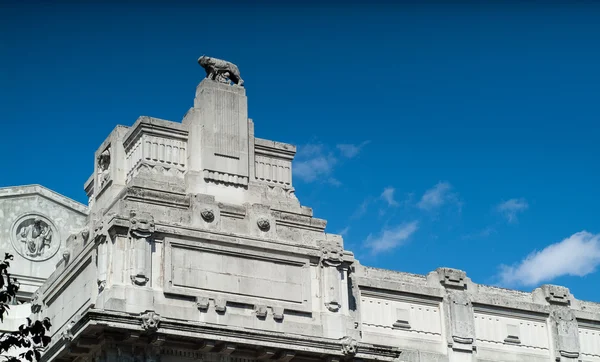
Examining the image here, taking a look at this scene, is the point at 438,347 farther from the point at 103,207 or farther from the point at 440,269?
the point at 103,207

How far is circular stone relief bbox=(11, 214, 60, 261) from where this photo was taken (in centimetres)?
4609

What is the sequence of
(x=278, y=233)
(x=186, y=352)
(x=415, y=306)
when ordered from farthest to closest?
(x=415, y=306) → (x=278, y=233) → (x=186, y=352)

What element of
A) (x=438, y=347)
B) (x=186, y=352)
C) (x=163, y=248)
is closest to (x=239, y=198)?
(x=163, y=248)

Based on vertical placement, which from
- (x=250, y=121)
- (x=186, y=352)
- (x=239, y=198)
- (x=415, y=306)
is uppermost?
(x=250, y=121)

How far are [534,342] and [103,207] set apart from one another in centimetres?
1509

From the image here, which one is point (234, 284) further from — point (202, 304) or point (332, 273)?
point (332, 273)

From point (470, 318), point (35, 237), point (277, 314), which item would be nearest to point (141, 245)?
point (277, 314)

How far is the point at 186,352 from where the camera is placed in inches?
1257

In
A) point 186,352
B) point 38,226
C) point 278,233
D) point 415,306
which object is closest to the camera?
point 186,352

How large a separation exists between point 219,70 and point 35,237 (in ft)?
44.8

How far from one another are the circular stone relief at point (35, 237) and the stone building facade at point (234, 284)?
8.50 meters

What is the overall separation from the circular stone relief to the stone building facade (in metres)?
8.50

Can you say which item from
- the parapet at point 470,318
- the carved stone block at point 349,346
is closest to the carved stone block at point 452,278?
the parapet at point 470,318

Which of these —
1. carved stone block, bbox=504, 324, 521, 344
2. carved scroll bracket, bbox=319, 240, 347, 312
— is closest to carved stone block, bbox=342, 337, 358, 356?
carved scroll bracket, bbox=319, 240, 347, 312
